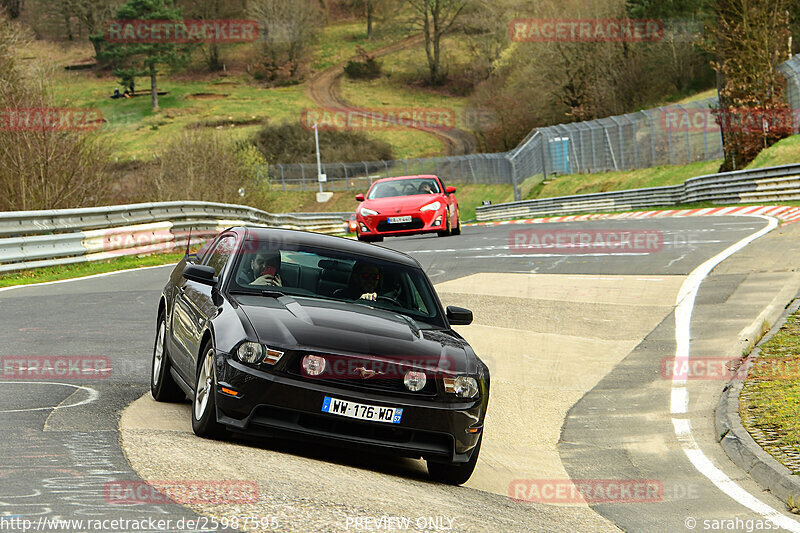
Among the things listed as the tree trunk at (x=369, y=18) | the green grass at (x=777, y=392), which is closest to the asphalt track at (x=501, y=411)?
the green grass at (x=777, y=392)

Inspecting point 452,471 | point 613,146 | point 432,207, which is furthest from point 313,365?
point 613,146

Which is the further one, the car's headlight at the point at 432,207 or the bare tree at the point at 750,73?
the bare tree at the point at 750,73

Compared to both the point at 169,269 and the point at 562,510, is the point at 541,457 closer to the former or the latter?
the point at 562,510

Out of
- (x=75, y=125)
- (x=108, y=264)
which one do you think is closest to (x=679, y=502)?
(x=108, y=264)

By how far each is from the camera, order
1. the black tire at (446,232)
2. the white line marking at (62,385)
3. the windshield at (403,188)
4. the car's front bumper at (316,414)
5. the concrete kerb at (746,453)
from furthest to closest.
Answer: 1. the black tire at (446,232)
2. the windshield at (403,188)
3. the white line marking at (62,385)
4. the concrete kerb at (746,453)
5. the car's front bumper at (316,414)

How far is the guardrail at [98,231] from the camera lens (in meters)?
18.4

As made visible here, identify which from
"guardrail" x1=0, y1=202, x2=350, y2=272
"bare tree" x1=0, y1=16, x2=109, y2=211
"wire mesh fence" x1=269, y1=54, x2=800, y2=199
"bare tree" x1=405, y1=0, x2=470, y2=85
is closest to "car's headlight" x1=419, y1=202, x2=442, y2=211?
"guardrail" x1=0, y1=202, x2=350, y2=272

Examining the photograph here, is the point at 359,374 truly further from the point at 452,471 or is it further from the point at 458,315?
the point at 458,315

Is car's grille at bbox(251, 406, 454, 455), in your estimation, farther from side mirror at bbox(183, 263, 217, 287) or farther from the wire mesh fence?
the wire mesh fence

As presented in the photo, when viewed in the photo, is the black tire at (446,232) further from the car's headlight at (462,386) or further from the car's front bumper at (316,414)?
the car's front bumper at (316,414)

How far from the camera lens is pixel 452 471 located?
685 centimetres

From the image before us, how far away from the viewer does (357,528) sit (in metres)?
4.84

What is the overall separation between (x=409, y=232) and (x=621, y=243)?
4712 mm

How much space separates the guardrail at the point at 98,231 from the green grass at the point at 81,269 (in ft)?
0.38
